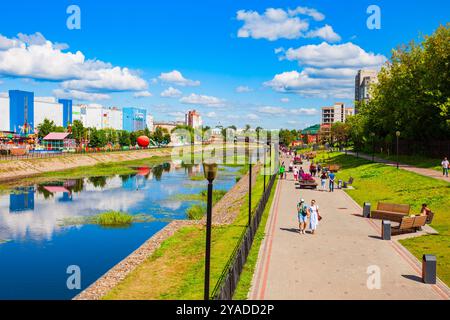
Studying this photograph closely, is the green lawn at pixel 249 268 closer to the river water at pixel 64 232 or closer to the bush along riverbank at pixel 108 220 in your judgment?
the river water at pixel 64 232

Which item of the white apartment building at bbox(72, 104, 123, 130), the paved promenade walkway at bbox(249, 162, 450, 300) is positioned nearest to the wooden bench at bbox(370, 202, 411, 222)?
the paved promenade walkway at bbox(249, 162, 450, 300)

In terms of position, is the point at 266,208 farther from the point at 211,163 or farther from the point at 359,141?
the point at 359,141

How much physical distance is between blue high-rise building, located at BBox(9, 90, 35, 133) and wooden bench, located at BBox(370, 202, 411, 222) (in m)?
130

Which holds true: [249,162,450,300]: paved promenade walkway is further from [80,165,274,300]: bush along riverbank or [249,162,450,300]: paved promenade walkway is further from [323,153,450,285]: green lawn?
[80,165,274,300]: bush along riverbank

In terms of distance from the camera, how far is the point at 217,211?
33.1 meters

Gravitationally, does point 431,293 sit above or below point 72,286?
above

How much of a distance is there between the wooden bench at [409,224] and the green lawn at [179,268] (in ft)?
25.0

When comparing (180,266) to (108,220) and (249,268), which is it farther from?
(108,220)

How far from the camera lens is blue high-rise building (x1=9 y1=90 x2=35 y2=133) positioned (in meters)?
133

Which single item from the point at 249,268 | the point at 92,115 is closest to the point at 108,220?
the point at 249,268

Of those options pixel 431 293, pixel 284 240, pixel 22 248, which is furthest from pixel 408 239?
pixel 22 248

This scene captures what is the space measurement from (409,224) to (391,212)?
3600mm
